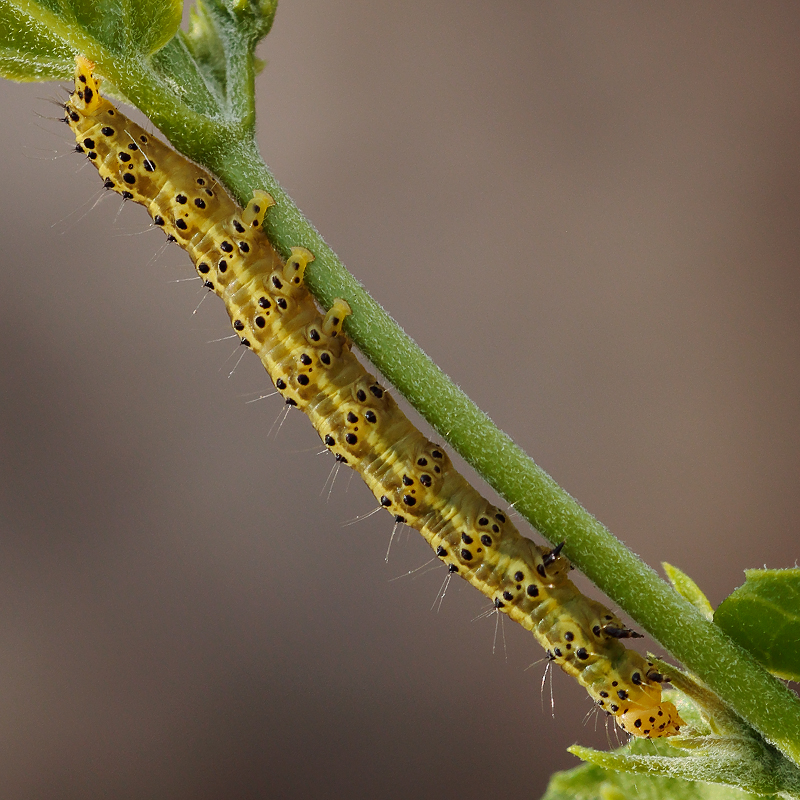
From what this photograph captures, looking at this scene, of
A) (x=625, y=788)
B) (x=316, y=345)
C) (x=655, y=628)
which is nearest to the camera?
(x=655, y=628)

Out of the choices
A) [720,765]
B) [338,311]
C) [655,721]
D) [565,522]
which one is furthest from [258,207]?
[655,721]

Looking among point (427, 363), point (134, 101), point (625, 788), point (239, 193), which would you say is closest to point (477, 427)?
point (427, 363)

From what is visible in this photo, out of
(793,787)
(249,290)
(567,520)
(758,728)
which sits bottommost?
(793,787)

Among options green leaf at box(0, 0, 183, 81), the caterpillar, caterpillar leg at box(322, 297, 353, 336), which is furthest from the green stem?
the caterpillar

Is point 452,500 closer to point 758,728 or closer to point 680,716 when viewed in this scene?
point 680,716

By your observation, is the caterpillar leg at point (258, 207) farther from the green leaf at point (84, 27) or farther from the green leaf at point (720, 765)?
the green leaf at point (720, 765)

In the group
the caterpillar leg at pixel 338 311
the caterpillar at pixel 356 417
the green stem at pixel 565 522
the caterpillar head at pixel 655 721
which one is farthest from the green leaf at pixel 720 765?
the caterpillar leg at pixel 338 311
